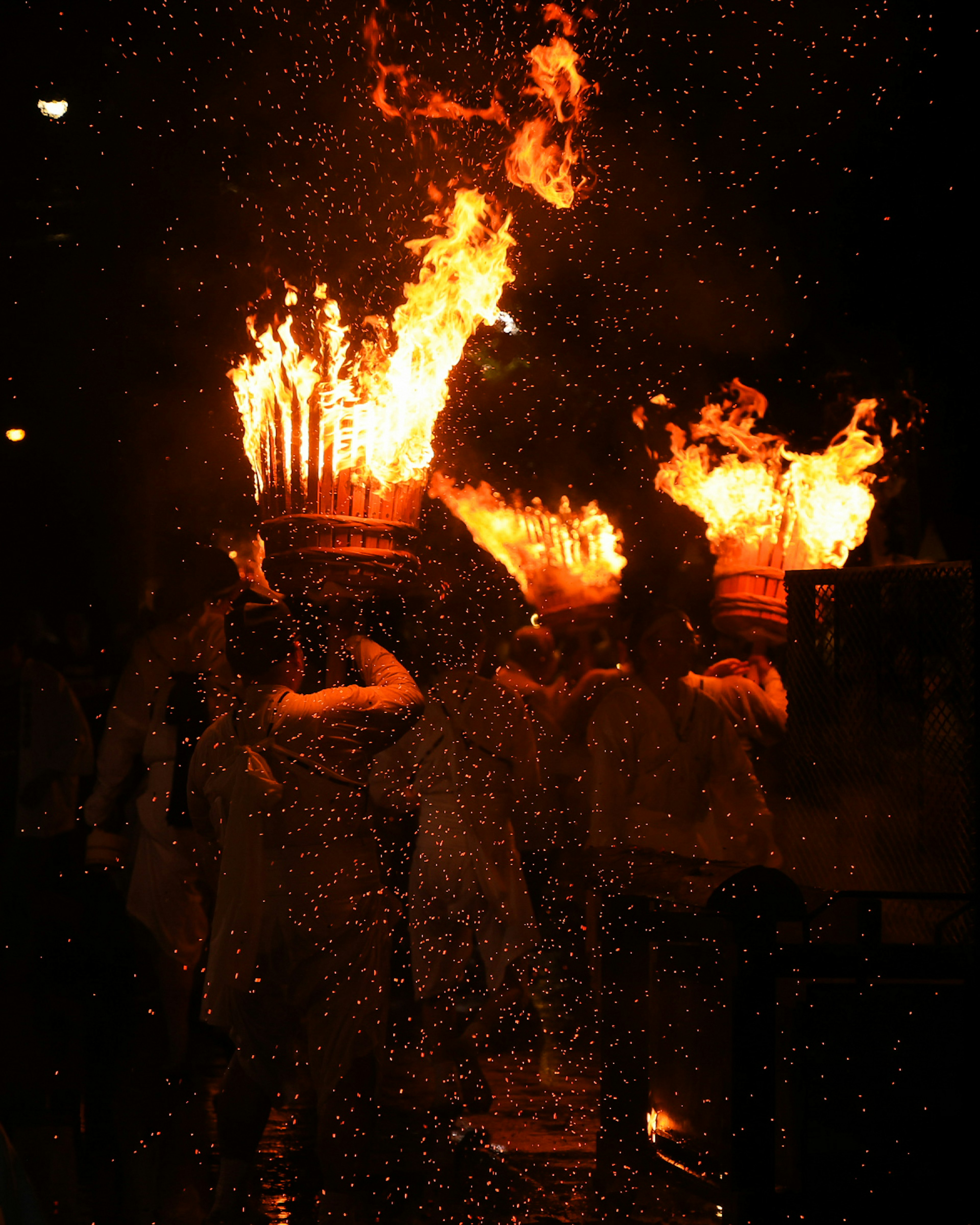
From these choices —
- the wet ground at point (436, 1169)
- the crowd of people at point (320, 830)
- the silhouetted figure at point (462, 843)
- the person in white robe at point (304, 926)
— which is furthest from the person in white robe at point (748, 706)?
the person in white robe at point (304, 926)

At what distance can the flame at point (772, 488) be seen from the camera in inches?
297

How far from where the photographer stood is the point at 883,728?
4.34 metres

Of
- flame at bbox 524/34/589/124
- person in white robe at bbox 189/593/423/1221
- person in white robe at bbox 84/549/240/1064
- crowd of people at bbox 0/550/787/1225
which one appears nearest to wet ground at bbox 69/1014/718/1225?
crowd of people at bbox 0/550/787/1225

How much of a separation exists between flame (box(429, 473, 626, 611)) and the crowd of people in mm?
361

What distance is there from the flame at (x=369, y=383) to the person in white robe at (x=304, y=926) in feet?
2.81

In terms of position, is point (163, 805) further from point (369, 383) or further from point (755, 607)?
point (755, 607)

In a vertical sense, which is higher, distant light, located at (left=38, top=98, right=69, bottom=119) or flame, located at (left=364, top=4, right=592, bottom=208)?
distant light, located at (left=38, top=98, right=69, bottom=119)

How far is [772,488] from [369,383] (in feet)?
12.9

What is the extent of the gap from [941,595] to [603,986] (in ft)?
5.41

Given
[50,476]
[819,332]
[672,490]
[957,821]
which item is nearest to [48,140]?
[50,476]

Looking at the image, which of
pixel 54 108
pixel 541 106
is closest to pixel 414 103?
pixel 541 106

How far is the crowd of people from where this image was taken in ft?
12.5

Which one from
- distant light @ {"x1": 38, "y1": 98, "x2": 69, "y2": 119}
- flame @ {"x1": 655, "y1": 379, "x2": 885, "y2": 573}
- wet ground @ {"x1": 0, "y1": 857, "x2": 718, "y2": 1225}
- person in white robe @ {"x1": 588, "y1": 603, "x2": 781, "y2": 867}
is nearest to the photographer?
wet ground @ {"x1": 0, "y1": 857, "x2": 718, "y2": 1225}

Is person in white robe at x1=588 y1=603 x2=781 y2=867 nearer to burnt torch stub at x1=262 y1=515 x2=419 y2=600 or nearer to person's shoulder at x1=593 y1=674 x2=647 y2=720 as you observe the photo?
person's shoulder at x1=593 y1=674 x2=647 y2=720
